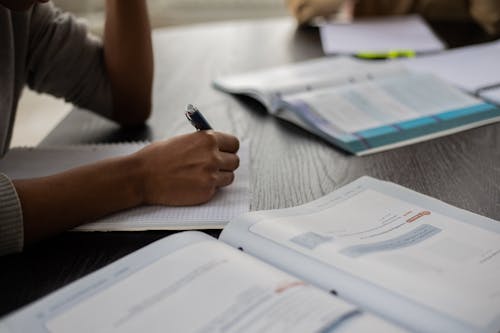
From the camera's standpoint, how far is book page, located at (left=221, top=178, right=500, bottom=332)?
485 mm

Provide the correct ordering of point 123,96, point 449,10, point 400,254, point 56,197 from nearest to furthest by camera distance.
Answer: point 400,254 < point 56,197 < point 123,96 < point 449,10

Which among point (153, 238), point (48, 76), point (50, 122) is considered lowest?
point (50, 122)

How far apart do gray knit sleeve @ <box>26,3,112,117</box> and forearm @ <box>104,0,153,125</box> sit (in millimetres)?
23

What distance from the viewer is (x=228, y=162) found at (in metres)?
0.77

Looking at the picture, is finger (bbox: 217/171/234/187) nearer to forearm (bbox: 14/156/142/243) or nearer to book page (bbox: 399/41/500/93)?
forearm (bbox: 14/156/142/243)

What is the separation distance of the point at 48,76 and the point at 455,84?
74cm

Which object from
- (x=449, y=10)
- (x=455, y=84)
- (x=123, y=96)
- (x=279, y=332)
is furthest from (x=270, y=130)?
(x=449, y=10)

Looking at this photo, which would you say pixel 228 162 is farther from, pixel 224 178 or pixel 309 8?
pixel 309 8

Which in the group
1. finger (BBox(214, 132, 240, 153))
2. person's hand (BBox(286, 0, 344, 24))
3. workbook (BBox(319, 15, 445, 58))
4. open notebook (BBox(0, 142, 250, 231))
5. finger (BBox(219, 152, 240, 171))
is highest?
person's hand (BBox(286, 0, 344, 24))

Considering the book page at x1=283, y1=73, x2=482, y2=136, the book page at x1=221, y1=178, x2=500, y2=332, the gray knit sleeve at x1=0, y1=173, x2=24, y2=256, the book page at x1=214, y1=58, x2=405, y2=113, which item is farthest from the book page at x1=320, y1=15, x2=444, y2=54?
the gray knit sleeve at x1=0, y1=173, x2=24, y2=256

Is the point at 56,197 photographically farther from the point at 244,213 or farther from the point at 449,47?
the point at 449,47

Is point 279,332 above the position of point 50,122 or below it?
above

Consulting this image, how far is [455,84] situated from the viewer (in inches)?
43.7

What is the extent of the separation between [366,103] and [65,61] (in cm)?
52
